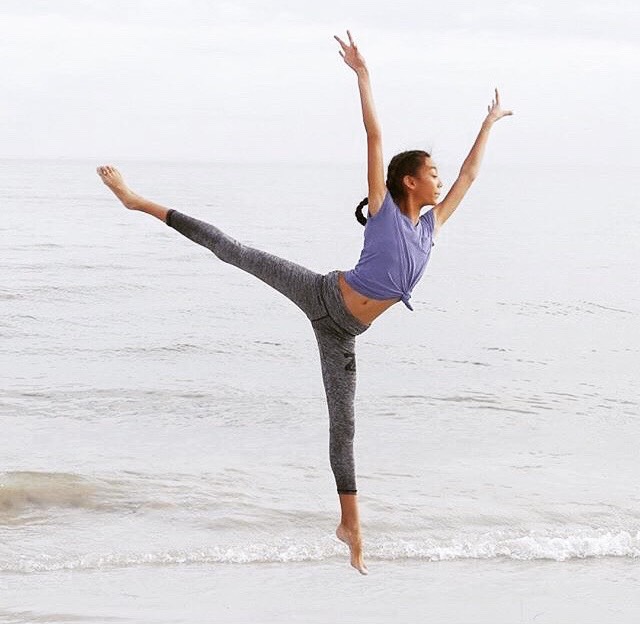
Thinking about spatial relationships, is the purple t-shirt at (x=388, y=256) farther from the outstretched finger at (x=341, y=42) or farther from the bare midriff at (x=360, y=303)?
the outstretched finger at (x=341, y=42)

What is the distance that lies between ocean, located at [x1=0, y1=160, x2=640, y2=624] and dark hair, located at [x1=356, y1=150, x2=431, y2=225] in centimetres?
260

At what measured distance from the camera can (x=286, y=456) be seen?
1162 cm

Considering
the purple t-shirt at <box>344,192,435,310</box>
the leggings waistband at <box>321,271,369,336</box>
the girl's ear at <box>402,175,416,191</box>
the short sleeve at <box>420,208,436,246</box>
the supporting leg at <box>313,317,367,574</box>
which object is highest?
the girl's ear at <box>402,175,416,191</box>

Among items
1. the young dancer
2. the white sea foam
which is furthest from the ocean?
the young dancer

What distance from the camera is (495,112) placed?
673cm

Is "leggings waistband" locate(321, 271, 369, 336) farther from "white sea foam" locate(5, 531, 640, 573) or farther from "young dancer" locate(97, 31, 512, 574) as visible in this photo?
"white sea foam" locate(5, 531, 640, 573)

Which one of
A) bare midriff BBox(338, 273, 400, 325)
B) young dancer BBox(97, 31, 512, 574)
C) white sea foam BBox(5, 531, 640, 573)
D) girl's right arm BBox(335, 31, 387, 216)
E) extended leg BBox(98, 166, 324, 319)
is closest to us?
girl's right arm BBox(335, 31, 387, 216)

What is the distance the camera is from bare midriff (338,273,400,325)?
19.5 ft

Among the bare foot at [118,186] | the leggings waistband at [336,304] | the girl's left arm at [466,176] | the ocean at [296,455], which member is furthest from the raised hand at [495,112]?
the ocean at [296,455]

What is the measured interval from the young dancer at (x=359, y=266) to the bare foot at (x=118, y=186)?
22 centimetres

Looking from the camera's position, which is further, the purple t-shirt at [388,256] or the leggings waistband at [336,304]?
the leggings waistband at [336,304]

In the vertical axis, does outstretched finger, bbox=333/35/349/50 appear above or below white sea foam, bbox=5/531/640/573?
above

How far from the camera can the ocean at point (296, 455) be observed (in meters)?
7.63

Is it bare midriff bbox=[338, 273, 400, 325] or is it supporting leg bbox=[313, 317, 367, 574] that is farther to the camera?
supporting leg bbox=[313, 317, 367, 574]
